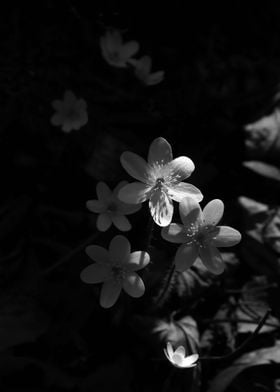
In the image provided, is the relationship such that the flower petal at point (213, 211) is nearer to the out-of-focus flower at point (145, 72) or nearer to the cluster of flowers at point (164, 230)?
the cluster of flowers at point (164, 230)

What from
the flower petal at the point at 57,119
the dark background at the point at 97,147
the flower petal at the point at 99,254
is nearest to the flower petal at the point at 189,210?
the dark background at the point at 97,147

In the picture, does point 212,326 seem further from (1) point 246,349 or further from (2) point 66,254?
(2) point 66,254

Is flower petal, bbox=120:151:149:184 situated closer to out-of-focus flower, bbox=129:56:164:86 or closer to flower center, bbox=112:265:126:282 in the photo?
flower center, bbox=112:265:126:282

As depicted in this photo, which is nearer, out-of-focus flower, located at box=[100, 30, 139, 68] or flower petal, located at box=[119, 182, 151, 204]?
flower petal, located at box=[119, 182, 151, 204]

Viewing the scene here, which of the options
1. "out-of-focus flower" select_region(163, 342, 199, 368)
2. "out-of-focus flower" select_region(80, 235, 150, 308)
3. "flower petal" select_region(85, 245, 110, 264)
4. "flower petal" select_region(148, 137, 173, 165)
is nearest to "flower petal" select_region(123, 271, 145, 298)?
"out-of-focus flower" select_region(80, 235, 150, 308)

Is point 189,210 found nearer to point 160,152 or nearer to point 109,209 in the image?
point 160,152
